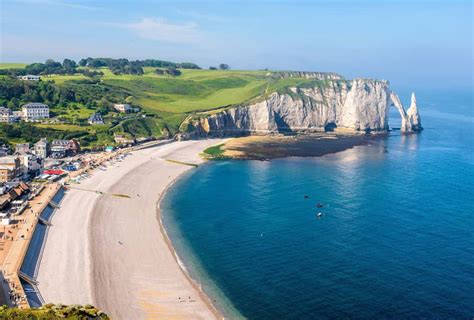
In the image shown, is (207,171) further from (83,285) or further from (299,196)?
(83,285)

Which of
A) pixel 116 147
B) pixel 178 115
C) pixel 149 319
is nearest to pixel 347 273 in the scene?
pixel 149 319

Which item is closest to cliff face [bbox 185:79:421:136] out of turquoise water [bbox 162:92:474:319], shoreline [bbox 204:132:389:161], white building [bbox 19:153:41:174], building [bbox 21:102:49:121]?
shoreline [bbox 204:132:389:161]

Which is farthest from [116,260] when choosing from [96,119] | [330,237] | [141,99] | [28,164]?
[141,99]

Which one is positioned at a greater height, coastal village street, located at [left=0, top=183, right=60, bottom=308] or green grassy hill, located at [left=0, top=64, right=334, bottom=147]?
green grassy hill, located at [left=0, top=64, right=334, bottom=147]

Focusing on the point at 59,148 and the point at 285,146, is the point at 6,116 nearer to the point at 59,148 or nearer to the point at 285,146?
the point at 59,148

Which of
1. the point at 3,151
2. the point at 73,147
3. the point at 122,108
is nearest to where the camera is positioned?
the point at 3,151

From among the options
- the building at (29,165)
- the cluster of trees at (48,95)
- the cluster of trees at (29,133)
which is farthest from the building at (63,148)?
the cluster of trees at (48,95)

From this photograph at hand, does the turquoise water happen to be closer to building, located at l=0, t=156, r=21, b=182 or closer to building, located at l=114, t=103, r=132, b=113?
building, located at l=0, t=156, r=21, b=182
